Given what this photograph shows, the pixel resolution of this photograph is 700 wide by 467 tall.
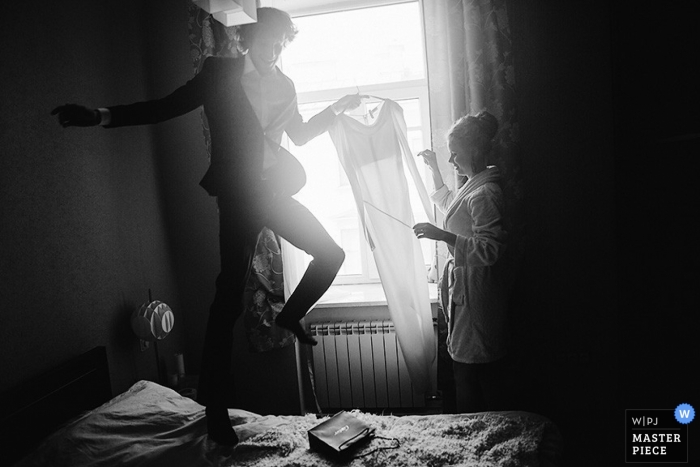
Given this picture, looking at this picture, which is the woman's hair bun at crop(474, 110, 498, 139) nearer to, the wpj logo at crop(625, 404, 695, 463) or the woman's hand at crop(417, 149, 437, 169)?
the woman's hand at crop(417, 149, 437, 169)

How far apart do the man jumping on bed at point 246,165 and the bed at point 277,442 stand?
1.14ft

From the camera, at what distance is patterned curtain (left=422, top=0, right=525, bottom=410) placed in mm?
2607

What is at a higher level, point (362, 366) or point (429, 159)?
point (429, 159)

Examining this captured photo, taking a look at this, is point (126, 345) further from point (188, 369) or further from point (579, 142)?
point (579, 142)

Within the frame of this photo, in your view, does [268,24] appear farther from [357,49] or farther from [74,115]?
[357,49]

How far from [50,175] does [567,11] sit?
2.52 m

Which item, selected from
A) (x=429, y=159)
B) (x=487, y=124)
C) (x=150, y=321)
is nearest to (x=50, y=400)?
(x=150, y=321)

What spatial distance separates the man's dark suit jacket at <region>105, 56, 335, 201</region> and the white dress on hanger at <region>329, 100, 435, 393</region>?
3.75ft

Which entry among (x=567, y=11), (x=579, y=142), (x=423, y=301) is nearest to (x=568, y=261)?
(x=579, y=142)

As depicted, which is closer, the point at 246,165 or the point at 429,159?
the point at 246,165

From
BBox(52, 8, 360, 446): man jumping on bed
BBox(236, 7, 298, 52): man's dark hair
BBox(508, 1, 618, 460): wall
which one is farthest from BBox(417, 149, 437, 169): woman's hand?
BBox(236, 7, 298, 52): man's dark hair

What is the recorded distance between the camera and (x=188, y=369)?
10.3 feet

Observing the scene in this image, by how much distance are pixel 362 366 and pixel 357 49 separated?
1.85m

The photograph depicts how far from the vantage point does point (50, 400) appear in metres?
1.93
